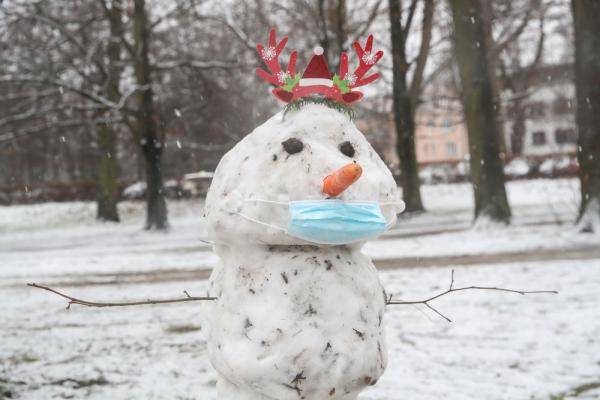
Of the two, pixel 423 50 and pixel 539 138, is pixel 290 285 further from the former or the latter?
pixel 539 138

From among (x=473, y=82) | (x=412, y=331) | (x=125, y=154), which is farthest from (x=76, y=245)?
(x=125, y=154)

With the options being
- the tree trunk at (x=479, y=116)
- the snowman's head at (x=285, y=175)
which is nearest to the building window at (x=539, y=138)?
the tree trunk at (x=479, y=116)

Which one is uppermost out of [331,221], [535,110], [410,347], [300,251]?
[535,110]

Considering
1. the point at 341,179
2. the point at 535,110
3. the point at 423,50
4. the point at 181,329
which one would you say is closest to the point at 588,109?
the point at 181,329

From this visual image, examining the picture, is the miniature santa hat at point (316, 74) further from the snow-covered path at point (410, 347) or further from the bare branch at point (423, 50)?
the bare branch at point (423, 50)

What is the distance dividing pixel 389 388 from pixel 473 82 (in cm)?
927

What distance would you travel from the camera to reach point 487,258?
917 centimetres

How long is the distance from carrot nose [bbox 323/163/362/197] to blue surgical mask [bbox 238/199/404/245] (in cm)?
5

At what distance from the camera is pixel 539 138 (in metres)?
56.8

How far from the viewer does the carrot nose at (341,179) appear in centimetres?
238

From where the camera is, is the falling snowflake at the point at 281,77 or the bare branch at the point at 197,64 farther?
the bare branch at the point at 197,64

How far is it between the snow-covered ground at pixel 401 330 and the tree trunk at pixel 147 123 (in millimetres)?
5468

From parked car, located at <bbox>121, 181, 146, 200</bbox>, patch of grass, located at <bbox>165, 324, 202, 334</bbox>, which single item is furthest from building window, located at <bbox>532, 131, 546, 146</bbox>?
patch of grass, located at <bbox>165, 324, 202, 334</bbox>

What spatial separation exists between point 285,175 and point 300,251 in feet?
1.10
